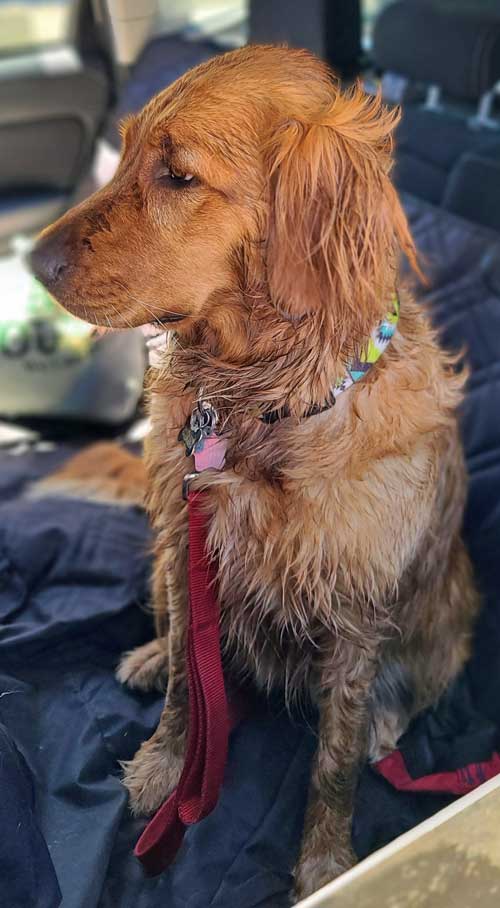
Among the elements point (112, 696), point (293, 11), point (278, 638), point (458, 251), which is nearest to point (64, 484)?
point (112, 696)

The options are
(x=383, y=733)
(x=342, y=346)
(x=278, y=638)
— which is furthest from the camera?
(x=383, y=733)

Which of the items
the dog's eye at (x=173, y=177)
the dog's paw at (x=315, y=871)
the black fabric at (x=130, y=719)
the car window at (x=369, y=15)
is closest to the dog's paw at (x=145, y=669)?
the black fabric at (x=130, y=719)

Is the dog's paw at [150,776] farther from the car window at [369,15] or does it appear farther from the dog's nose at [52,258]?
the car window at [369,15]

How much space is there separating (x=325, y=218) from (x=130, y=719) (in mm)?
1202

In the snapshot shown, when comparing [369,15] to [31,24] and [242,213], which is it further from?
[242,213]

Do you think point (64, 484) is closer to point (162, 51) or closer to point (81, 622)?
point (81, 622)

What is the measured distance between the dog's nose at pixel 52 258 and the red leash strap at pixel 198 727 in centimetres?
47

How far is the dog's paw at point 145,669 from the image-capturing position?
1.93 m

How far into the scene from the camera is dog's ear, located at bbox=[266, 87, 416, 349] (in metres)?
1.27

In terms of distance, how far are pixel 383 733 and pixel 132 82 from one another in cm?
283

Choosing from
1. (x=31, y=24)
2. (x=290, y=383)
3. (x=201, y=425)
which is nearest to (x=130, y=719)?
(x=201, y=425)

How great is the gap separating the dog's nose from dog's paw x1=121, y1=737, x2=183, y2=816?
1015mm

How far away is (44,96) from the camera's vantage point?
369 centimetres

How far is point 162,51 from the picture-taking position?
3.39m
